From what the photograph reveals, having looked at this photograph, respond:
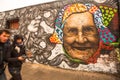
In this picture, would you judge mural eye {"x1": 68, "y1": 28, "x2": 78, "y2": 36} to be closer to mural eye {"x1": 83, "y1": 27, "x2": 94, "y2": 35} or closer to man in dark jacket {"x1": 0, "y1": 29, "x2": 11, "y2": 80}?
mural eye {"x1": 83, "y1": 27, "x2": 94, "y2": 35}

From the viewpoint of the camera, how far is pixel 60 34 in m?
7.55

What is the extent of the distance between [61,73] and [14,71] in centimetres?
316

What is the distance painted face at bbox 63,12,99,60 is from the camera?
672 cm

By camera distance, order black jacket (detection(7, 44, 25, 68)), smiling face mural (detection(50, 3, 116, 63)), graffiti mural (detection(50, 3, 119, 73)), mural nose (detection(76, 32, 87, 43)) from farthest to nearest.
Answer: mural nose (detection(76, 32, 87, 43)) < smiling face mural (detection(50, 3, 116, 63)) < graffiti mural (detection(50, 3, 119, 73)) < black jacket (detection(7, 44, 25, 68))

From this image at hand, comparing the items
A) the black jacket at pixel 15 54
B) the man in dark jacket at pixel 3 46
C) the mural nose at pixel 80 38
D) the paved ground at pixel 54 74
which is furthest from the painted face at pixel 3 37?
the mural nose at pixel 80 38

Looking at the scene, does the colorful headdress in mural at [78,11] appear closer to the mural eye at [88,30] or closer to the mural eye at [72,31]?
the mural eye at [88,30]

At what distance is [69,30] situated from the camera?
729cm

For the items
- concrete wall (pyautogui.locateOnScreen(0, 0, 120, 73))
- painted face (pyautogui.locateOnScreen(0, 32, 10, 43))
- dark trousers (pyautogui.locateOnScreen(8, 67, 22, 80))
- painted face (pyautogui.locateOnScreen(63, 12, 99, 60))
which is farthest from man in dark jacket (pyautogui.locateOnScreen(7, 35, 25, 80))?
concrete wall (pyautogui.locateOnScreen(0, 0, 120, 73))

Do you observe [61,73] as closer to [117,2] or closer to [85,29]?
[85,29]

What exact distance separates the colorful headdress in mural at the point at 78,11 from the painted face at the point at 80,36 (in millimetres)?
171

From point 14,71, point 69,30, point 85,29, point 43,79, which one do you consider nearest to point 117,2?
point 85,29

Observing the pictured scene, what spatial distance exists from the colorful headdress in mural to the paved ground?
136cm

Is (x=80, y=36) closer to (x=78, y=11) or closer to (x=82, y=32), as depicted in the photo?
(x=82, y=32)

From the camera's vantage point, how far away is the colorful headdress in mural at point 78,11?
254 inches
